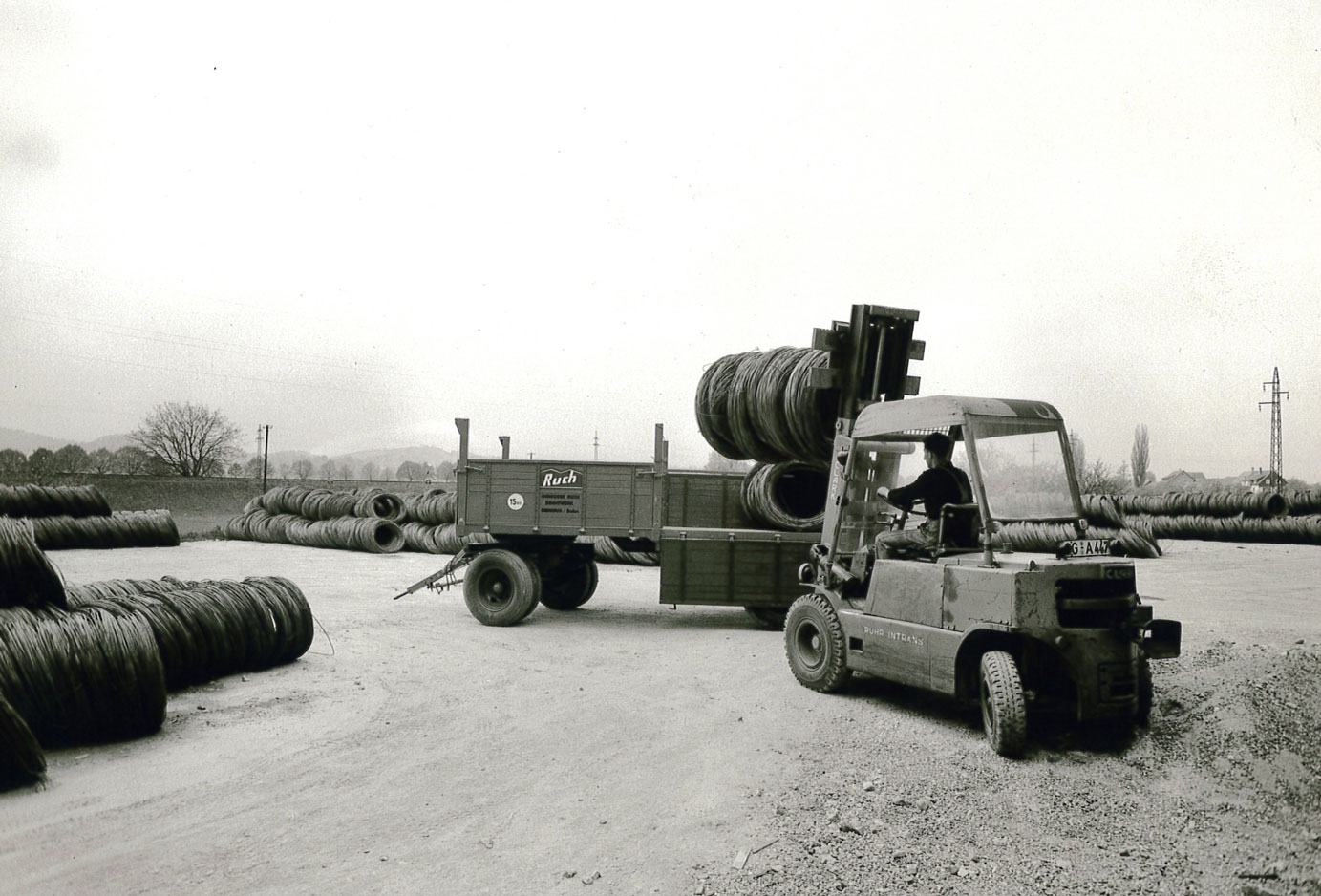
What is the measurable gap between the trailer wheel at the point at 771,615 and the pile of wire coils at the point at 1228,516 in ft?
40.2

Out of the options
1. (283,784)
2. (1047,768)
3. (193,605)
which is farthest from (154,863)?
(1047,768)

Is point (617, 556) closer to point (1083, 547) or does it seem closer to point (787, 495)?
point (787, 495)

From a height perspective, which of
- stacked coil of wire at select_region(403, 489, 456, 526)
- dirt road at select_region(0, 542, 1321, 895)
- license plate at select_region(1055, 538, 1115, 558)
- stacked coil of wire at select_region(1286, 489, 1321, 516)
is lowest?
dirt road at select_region(0, 542, 1321, 895)

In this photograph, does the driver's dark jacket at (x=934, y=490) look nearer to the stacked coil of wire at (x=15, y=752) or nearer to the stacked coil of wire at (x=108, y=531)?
the stacked coil of wire at (x=15, y=752)

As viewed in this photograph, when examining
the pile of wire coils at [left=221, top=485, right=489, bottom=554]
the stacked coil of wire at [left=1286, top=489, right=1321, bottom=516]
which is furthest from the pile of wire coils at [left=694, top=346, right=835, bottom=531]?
the stacked coil of wire at [left=1286, top=489, right=1321, bottom=516]

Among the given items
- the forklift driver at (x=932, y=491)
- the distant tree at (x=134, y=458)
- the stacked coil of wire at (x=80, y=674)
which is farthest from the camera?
the distant tree at (x=134, y=458)

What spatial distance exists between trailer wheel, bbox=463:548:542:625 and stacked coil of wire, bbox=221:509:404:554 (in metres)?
13.9

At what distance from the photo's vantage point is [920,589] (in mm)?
6828

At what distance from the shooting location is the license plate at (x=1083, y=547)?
620 centimetres

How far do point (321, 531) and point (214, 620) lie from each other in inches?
755

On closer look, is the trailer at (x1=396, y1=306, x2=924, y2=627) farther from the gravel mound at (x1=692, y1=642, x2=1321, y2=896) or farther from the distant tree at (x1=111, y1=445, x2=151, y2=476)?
the distant tree at (x1=111, y1=445, x2=151, y2=476)

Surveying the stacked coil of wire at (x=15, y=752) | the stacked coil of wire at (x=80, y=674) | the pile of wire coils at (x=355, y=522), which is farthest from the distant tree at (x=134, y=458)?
the stacked coil of wire at (x=15, y=752)

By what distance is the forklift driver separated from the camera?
7.21 m

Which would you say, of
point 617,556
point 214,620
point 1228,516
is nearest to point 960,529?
point 214,620
